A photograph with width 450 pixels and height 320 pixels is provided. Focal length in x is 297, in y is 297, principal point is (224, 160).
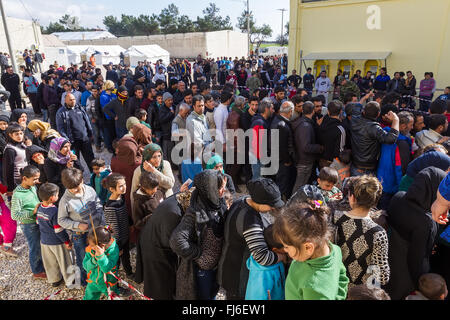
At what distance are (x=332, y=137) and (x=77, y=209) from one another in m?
3.42

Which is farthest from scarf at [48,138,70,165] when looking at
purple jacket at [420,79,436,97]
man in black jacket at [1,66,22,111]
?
purple jacket at [420,79,436,97]

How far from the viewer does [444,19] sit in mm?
10336

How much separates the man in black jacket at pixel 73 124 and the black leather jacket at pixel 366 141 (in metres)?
4.80

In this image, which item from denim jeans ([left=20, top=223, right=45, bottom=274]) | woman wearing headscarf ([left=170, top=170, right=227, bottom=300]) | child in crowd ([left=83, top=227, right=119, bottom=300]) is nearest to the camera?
woman wearing headscarf ([left=170, top=170, right=227, bottom=300])

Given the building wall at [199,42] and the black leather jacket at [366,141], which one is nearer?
the black leather jacket at [366,141]

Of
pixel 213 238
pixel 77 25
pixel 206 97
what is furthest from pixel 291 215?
pixel 77 25

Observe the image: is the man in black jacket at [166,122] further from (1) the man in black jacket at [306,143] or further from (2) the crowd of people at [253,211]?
(1) the man in black jacket at [306,143]

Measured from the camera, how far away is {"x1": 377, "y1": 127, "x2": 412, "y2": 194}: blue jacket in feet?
12.7

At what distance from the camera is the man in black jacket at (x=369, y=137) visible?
3.83 m

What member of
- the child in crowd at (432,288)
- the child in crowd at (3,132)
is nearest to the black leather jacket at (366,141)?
the child in crowd at (432,288)

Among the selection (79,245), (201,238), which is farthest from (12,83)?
(201,238)

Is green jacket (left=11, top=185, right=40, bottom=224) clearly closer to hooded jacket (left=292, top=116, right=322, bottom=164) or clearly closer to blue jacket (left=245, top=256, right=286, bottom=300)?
blue jacket (left=245, top=256, right=286, bottom=300)

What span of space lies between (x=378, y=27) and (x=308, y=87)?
3.46 meters

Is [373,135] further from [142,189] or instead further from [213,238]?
[142,189]
